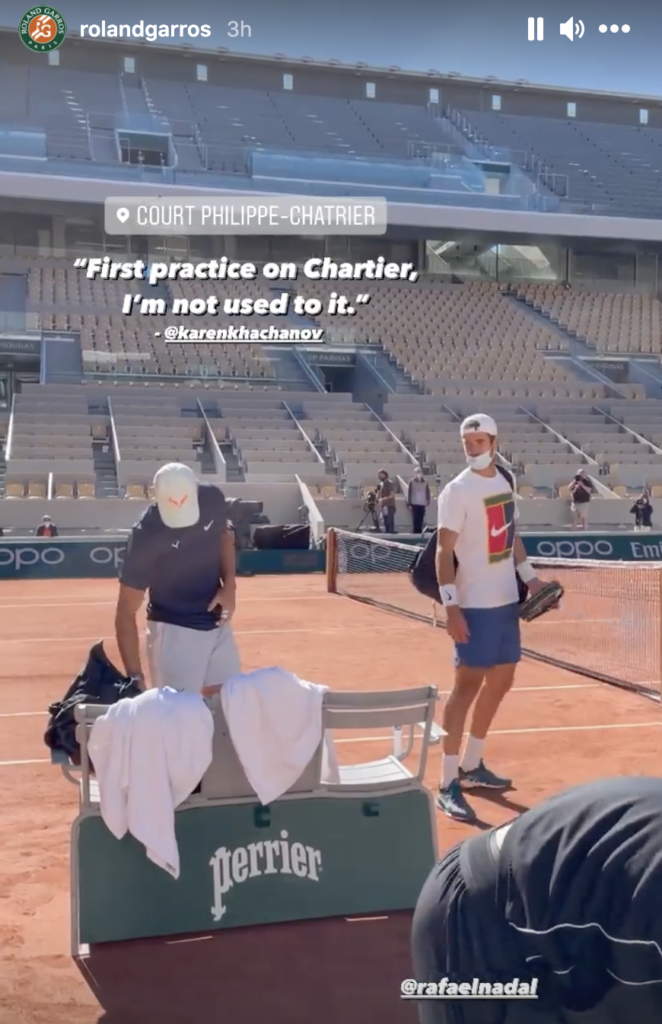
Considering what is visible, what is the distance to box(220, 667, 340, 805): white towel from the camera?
11.5 feet

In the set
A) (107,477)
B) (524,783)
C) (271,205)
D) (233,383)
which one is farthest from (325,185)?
(524,783)

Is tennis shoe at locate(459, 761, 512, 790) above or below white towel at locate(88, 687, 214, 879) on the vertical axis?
below

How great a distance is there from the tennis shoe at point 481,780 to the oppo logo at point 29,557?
50.5ft

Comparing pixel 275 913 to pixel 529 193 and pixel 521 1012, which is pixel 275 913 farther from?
pixel 529 193

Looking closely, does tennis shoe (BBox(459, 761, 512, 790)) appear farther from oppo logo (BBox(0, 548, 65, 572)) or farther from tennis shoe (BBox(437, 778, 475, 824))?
oppo logo (BBox(0, 548, 65, 572))

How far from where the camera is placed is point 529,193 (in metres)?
→ 41.0

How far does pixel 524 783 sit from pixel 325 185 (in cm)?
3460

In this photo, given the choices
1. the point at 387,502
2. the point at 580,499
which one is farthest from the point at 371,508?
the point at 580,499

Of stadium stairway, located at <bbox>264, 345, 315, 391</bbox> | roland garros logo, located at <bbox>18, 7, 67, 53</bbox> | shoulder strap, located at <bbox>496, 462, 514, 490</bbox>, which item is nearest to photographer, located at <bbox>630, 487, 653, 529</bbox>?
stadium stairway, located at <bbox>264, 345, 315, 391</bbox>

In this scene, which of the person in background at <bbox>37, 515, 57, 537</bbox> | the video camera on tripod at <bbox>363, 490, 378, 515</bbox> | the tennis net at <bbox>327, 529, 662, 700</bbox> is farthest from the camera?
the video camera on tripod at <bbox>363, 490, 378, 515</bbox>

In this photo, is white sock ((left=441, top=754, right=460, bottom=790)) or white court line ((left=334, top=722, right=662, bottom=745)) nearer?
white sock ((left=441, top=754, right=460, bottom=790))

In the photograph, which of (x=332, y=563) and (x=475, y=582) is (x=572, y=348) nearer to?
(x=332, y=563)

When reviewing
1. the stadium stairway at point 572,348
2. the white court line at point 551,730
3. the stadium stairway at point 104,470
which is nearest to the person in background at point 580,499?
the stadium stairway at point 572,348

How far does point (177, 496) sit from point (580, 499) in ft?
65.8
